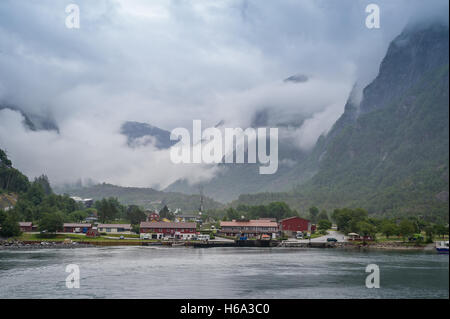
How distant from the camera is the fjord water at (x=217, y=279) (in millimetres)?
39312

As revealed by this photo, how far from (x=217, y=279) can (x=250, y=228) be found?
8433 centimetres

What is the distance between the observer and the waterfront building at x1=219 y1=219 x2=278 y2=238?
129 metres

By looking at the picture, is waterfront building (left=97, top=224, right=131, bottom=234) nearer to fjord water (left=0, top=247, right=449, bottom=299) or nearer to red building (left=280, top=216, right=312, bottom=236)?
red building (left=280, top=216, right=312, bottom=236)

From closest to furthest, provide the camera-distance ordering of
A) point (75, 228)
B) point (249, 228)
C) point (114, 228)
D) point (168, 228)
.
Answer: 1. point (75, 228)
2. point (168, 228)
3. point (114, 228)
4. point (249, 228)

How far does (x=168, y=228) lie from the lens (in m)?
122

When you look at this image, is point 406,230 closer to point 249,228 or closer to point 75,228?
point 249,228

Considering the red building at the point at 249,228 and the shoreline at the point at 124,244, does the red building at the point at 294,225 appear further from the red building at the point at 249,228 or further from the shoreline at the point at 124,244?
the shoreline at the point at 124,244

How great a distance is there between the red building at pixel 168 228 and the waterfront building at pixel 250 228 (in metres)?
12.6

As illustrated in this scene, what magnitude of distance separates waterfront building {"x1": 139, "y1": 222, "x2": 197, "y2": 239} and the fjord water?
182 ft

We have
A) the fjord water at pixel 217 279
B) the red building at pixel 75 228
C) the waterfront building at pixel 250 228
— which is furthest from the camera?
the waterfront building at pixel 250 228

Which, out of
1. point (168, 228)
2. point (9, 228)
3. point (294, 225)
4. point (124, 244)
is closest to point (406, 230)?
point (294, 225)

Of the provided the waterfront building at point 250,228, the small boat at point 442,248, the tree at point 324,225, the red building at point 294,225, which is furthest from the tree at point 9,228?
the small boat at point 442,248
